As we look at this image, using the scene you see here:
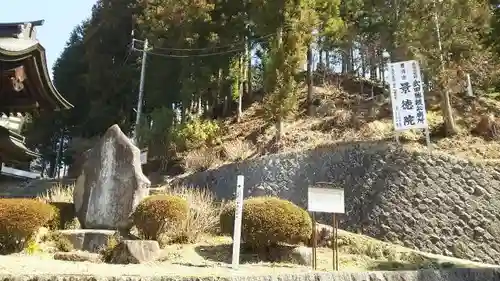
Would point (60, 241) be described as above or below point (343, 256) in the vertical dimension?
above

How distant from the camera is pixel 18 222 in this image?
30.0 feet

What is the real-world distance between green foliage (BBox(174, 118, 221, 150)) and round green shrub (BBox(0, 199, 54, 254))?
36.8 ft

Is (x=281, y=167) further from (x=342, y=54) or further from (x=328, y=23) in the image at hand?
(x=342, y=54)

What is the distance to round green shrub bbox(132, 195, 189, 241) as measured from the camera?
970 centimetres

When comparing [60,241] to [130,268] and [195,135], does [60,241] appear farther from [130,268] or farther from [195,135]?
[195,135]

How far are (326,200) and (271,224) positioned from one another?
3.86 ft

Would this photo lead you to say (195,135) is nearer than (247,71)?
Yes

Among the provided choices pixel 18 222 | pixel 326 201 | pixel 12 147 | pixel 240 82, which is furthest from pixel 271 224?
pixel 240 82

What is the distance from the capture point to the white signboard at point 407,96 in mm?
13891

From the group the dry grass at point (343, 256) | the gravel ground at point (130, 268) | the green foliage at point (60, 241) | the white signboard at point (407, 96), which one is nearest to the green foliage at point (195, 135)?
the white signboard at point (407, 96)

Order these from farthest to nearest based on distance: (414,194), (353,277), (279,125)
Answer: (279,125) < (414,194) < (353,277)

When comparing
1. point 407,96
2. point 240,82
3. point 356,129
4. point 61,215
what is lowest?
point 61,215

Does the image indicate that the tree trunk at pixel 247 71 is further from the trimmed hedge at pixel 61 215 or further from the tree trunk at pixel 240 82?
the trimmed hedge at pixel 61 215

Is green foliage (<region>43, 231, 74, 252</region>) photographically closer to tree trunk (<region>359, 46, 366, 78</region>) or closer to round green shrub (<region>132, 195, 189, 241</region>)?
round green shrub (<region>132, 195, 189, 241</region>)
